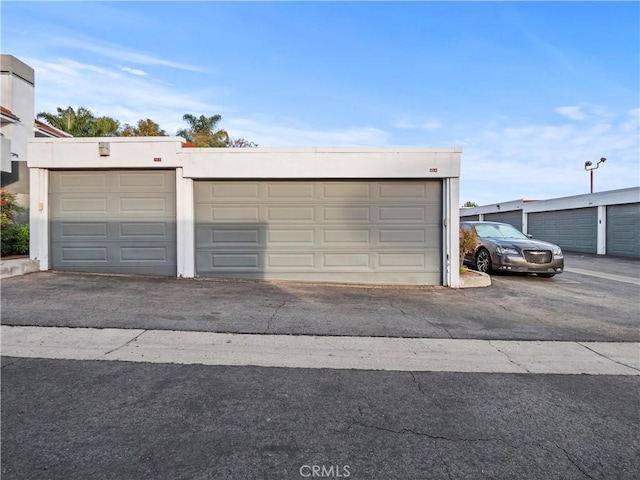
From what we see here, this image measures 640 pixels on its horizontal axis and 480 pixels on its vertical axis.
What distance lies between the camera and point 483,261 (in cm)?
1088

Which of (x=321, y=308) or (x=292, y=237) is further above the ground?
(x=292, y=237)

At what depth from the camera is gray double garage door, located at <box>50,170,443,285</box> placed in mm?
8828

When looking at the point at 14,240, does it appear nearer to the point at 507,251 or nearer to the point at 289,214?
the point at 289,214

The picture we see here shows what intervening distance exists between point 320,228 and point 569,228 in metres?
19.0

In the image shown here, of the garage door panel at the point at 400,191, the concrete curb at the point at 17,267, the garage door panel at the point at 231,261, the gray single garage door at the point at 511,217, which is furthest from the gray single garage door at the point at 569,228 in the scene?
the concrete curb at the point at 17,267

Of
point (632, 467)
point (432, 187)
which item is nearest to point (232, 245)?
point (432, 187)

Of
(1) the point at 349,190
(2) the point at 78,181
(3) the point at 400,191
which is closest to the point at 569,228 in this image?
(3) the point at 400,191

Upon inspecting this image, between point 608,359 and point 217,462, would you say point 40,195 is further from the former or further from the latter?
point 608,359

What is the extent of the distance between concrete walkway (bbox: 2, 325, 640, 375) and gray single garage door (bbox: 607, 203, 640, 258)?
1628 centimetres

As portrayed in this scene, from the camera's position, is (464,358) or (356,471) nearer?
(356,471)

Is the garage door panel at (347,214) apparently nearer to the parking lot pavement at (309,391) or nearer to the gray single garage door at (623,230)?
the parking lot pavement at (309,391)

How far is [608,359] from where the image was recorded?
4293mm

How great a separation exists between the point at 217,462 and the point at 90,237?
8.21 metres

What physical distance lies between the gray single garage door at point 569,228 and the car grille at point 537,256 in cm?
1235
